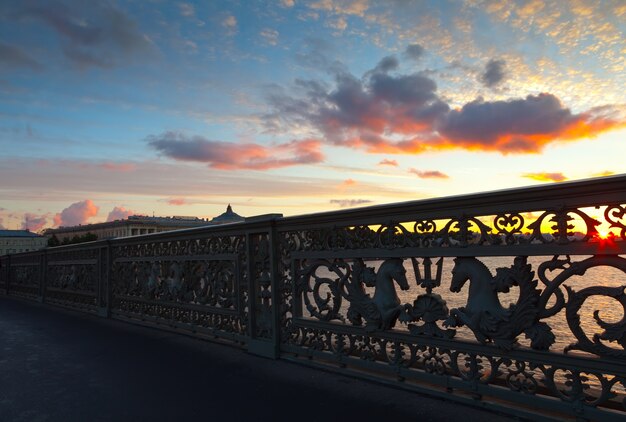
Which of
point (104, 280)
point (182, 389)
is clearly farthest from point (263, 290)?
point (104, 280)

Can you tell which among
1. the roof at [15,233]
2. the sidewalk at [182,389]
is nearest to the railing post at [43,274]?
the sidewalk at [182,389]

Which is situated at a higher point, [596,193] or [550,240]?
[596,193]

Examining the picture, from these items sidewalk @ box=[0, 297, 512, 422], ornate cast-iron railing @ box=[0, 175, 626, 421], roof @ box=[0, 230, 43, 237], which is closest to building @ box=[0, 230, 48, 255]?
roof @ box=[0, 230, 43, 237]

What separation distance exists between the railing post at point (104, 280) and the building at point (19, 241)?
120m

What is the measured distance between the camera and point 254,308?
4.93 m

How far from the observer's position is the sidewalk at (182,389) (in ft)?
10.3

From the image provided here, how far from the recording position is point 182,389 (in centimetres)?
380

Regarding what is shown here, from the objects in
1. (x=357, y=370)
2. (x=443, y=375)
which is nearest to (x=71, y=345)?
(x=357, y=370)

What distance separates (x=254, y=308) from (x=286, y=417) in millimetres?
1955

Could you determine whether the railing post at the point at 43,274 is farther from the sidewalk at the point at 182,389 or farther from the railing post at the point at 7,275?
the sidewalk at the point at 182,389

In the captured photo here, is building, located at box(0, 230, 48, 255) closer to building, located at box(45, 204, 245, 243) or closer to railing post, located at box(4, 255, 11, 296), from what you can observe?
building, located at box(45, 204, 245, 243)

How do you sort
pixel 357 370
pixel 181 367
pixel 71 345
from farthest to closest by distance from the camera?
pixel 71 345
pixel 181 367
pixel 357 370

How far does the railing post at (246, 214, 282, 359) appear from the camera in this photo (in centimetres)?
464

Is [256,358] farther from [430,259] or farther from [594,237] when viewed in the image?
[594,237]
